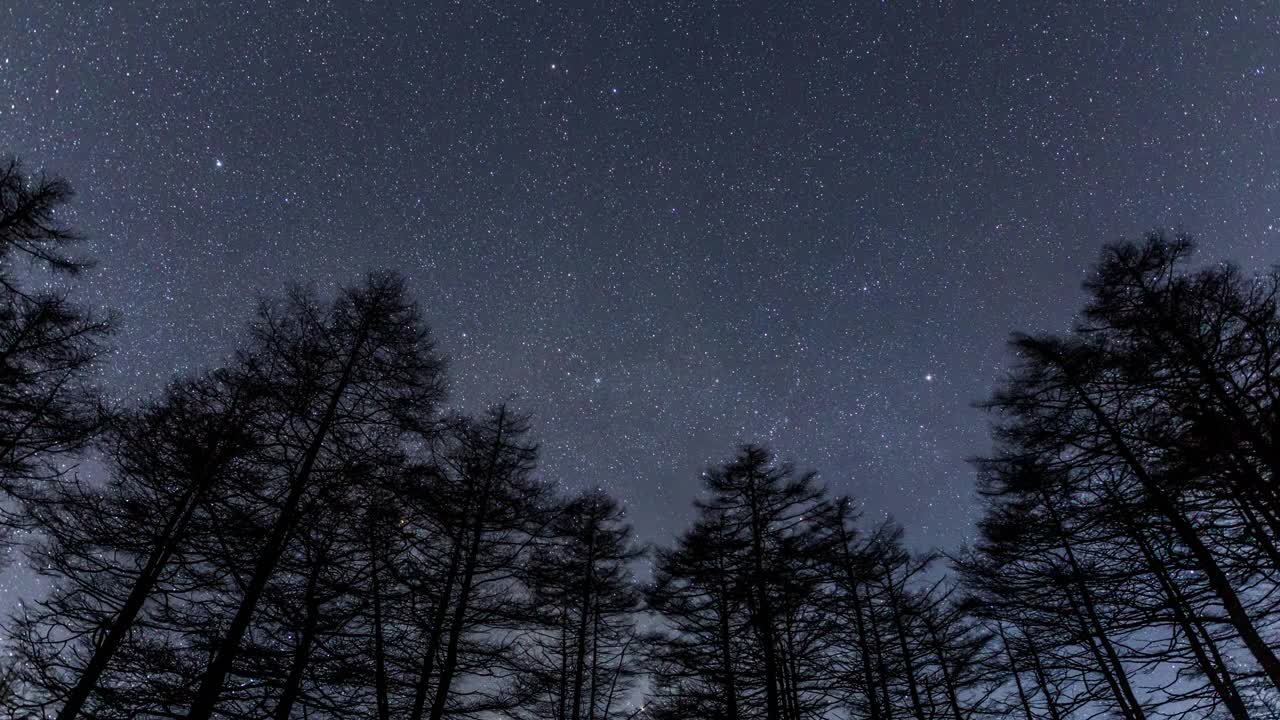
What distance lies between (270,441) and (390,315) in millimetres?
2646

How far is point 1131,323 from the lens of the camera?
26.6ft

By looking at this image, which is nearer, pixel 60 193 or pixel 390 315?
pixel 390 315

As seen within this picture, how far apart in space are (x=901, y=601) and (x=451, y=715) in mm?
12221

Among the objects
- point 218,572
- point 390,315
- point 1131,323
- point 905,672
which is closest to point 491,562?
point 218,572

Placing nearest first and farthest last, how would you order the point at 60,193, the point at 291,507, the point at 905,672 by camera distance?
the point at 291,507 → the point at 60,193 → the point at 905,672

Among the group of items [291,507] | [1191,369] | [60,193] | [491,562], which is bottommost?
[291,507]

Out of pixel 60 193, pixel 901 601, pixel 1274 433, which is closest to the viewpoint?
pixel 1274 433

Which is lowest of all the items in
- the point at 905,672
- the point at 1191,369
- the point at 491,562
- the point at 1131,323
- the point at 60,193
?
the point at 905,672

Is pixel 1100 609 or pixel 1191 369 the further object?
pixel 1100 609

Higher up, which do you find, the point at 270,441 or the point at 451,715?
the point at 270,441

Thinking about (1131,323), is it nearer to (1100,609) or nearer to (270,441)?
(1100,609)

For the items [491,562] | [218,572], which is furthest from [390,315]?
[491,562]

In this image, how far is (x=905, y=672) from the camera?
12398 millimetres

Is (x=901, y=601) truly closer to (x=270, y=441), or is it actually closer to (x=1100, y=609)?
(x=1100, y=609)
